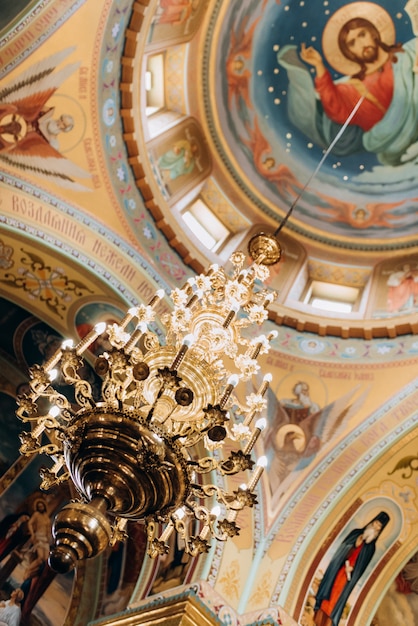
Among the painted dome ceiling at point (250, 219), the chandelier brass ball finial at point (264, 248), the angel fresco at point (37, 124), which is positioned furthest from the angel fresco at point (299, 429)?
the angel fresco at point (37, 124)

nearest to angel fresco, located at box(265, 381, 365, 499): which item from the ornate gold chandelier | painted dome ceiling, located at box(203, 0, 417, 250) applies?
painted dome ceiling, located at box(203, 0, 417, 250)

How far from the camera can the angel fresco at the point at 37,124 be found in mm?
8258

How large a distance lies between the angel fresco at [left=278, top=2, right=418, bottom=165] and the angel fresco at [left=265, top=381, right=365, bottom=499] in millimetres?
4645

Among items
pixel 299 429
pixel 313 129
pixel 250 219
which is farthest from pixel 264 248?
pixel 313 129

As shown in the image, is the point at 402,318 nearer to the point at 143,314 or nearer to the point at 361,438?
the point at 361,438

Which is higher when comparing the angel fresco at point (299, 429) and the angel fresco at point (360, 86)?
the angel fresco at point (360, 86)

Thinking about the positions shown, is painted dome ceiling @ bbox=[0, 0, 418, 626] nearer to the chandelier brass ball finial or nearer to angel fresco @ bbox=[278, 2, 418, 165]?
angel fresco @ bbox=[278, 2, 418, 165]

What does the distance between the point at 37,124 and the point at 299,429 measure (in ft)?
17.8

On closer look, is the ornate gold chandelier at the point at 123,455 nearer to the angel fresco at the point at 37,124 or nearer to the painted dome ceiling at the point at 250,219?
the painted dome ceiling at the point at 250,219

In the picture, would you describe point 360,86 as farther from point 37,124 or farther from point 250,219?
point 37,124

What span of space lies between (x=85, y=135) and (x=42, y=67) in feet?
3.60

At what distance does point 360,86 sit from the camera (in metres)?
12.0

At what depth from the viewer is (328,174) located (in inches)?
485

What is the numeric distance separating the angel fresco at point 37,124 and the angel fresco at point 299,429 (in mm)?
4257
